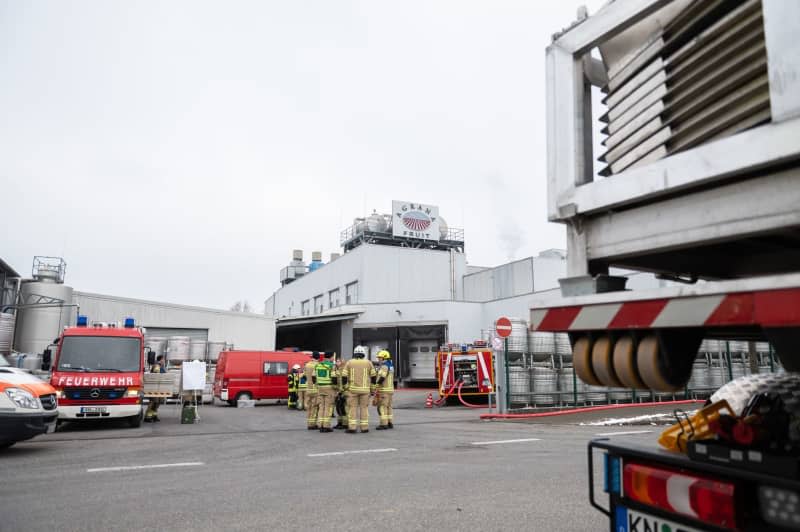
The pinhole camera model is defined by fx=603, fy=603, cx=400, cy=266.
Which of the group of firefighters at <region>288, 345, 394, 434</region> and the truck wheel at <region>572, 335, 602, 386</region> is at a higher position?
the truck wheel at <region>572, 335, 602, 386</region>

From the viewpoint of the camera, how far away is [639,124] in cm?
256

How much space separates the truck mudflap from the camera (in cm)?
199

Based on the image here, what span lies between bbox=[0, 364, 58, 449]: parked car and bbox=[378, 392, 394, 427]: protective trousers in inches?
244

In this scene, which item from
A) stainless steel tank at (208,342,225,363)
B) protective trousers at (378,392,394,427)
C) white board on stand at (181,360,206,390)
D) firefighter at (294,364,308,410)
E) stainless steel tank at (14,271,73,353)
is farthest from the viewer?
stainless steel tank at (208,342,225,363)

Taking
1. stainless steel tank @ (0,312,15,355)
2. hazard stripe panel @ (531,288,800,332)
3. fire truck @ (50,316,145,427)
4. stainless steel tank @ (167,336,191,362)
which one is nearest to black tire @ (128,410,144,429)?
fire truck @ (50,316,145,427)

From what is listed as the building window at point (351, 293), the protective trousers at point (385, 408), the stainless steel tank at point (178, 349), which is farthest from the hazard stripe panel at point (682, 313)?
the building window at point (351, 293)

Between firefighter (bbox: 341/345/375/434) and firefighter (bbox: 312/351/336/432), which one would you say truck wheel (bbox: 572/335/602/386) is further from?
firefighter (bbox: 312/351/336/432)

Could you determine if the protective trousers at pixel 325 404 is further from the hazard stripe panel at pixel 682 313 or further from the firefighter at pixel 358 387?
the hazard stripe panel at pixel 682 313

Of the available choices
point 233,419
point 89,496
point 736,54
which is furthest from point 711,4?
point 233,419

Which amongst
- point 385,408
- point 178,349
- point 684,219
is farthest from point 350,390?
point 178,349

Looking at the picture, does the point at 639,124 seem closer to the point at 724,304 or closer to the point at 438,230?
the point at 724,304

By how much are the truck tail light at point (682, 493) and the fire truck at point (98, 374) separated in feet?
41.3

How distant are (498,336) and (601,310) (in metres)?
13.6

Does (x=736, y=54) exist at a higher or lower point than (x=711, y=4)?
lower
